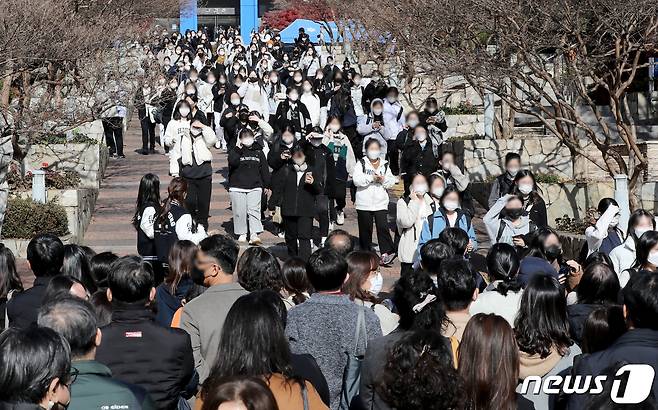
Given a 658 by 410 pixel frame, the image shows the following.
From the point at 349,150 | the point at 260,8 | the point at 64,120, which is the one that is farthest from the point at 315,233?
the point at 260,8

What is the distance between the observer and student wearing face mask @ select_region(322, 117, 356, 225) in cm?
1591

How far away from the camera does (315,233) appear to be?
15992 mm

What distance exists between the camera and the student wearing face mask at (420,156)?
15586 mm

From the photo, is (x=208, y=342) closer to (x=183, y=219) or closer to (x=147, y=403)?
Result: (x=147, y=403)

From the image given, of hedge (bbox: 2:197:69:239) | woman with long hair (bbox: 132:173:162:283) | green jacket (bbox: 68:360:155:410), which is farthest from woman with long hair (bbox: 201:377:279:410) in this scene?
hedge (bbox: 2:197:69:239)

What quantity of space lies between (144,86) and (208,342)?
13.7 metres

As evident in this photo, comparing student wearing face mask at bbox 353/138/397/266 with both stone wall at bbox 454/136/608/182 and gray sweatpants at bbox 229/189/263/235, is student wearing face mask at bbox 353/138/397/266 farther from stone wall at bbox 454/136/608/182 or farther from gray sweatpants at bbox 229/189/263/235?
stone wall at bbox 454/136/608/182

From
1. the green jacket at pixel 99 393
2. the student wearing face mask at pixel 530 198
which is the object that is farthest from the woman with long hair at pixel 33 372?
the student wearing face mask at pixel 530 198

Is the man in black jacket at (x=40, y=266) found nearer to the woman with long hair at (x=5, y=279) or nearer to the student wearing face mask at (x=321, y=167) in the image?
the woman with long hair at (x=5, y=279)

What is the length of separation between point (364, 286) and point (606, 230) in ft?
14.4

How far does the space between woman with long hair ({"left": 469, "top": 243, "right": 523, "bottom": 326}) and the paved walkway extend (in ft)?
19.7

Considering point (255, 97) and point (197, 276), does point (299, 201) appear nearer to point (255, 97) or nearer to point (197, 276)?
point (197, 276)

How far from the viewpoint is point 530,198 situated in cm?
1214

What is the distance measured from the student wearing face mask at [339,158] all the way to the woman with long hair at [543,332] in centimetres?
975
